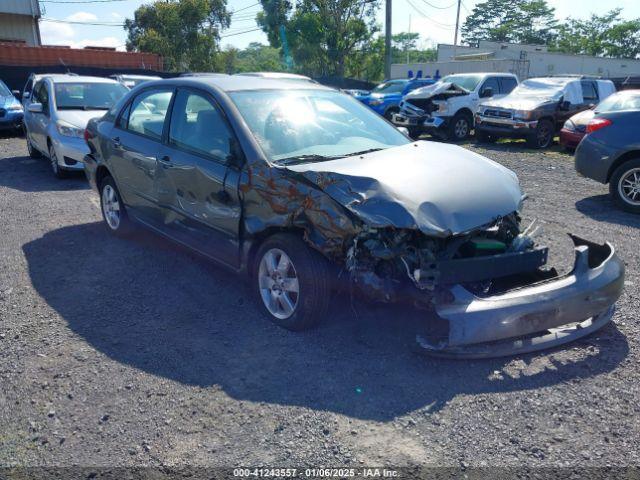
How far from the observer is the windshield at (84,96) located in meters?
9.85

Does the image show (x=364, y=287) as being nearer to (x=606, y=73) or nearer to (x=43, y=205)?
(x=43, y=205)

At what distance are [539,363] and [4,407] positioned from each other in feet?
10.6

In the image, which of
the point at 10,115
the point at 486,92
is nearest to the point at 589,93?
the point at 486,92

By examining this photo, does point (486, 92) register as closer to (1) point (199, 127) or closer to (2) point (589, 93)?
(2) point (589, 93)

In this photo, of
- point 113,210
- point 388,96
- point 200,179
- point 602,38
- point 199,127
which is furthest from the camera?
point 602,38

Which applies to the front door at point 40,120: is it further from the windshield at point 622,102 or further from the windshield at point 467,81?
the windshield at point 467,81

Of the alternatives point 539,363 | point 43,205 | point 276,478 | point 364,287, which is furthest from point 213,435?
point 43,205

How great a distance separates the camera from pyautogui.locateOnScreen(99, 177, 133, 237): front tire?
5.86 m

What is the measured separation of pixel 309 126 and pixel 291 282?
1.36 metres

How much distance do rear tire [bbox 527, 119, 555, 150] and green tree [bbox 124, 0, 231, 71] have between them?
3055 cm

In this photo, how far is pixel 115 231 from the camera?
6074 millimetres

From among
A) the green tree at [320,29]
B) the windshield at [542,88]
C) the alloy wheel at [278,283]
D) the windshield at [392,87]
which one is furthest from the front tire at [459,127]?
the green tree at [320,29]

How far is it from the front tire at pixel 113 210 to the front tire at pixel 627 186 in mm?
6242

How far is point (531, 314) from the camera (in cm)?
335
